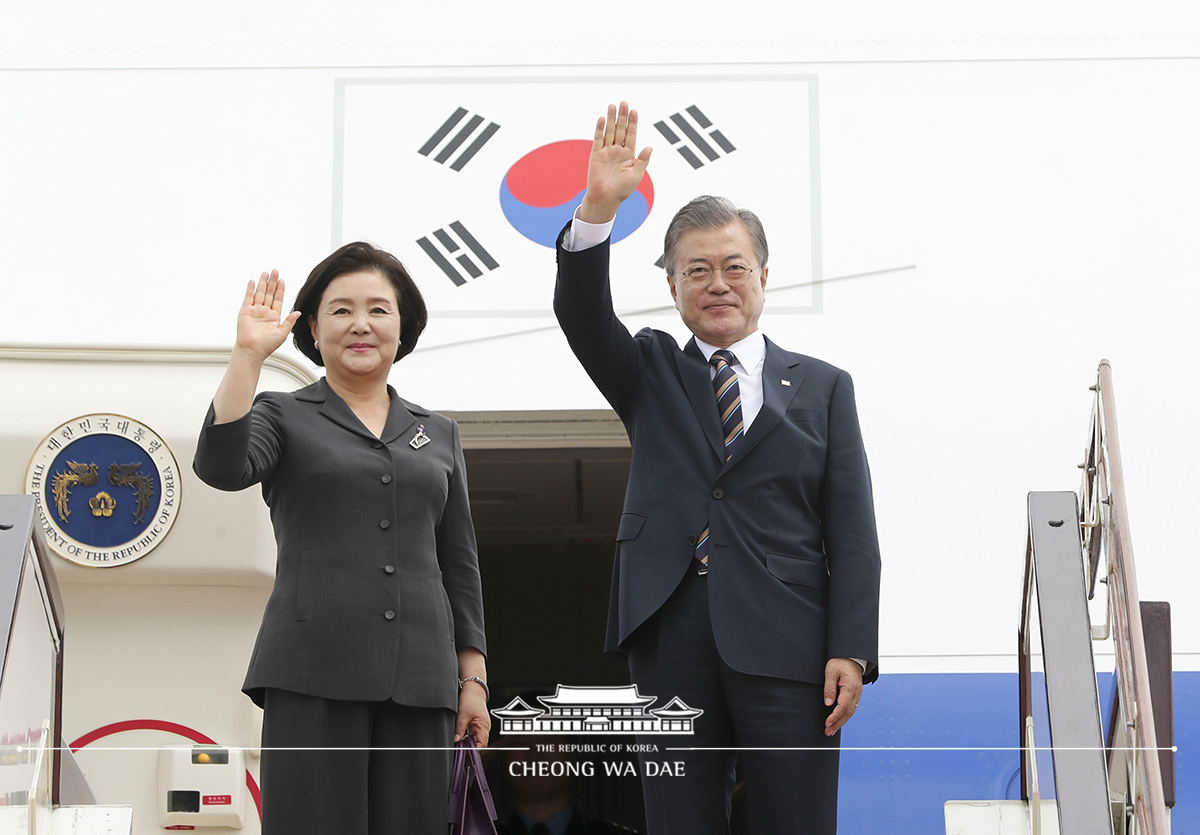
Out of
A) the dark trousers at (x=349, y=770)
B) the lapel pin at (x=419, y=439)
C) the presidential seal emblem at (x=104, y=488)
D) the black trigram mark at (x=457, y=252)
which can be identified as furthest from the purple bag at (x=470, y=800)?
the black trigram mark at (x=457, y=252)

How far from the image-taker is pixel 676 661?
2115mm

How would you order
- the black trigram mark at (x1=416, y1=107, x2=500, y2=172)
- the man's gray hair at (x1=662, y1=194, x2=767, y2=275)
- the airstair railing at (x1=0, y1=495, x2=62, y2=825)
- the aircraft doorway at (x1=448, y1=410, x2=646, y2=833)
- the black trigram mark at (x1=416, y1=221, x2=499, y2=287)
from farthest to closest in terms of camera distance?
1. the black trigram mark at (x1=416, y1=107, x2=500, y2=172)
2. the black trigram mark at (x1=416, y1=221, x2=499, y2=287)
3. the aircraft doorway at (x1=448, y1=410, x2=646, y2=833)
4. the man's gray hair at (x1=662, y1=194, x2=767, y2=275)
5. the airstair railing at (x1=0, y1=495, x2=62, y2=825)

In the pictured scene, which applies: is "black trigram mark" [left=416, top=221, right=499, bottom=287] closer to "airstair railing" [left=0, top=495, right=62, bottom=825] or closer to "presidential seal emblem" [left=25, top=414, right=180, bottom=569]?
"presidential seal emblem" [left=25, top=414, right=180, bottom=569]

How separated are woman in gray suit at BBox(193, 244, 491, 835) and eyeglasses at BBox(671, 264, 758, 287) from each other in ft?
1.61

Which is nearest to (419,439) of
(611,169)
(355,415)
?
(355,415)

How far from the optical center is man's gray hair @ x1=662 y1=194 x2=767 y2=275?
2332mm

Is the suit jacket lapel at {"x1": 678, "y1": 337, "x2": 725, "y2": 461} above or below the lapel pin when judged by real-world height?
above

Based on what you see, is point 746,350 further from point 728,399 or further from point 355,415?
point 355,415

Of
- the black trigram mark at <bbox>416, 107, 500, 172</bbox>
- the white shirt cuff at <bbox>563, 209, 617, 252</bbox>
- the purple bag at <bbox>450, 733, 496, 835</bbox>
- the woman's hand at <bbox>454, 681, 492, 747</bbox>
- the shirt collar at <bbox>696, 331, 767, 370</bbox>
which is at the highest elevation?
the black trigram mark at <bbox>416, 107, 500, 172</bbox>

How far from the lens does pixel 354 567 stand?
211 centimetres

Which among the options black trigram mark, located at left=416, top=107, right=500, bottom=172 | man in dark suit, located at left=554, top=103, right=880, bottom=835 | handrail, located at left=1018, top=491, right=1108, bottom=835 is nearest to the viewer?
handrail, located at left=1018, top=491, right=1108, bottom=835

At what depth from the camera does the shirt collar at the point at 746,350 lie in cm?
235

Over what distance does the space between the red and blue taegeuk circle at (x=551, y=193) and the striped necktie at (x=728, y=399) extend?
53.3 inches

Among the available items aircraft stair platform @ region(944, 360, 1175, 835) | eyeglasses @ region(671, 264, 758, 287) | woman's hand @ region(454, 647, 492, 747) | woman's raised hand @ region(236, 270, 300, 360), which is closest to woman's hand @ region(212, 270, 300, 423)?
woman's raised hand @ region(236, 270, 300, 360)
